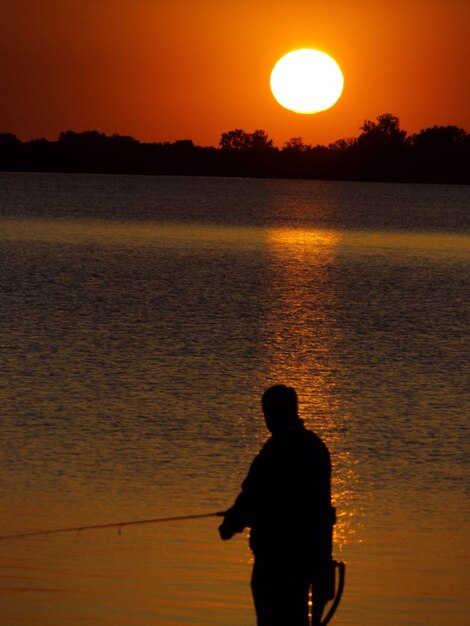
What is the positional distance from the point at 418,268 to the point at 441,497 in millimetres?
41821

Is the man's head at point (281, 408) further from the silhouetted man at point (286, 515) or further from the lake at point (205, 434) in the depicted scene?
the lake at point (205, 434)

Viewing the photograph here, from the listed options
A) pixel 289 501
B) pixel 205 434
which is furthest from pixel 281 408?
pixel 205 434

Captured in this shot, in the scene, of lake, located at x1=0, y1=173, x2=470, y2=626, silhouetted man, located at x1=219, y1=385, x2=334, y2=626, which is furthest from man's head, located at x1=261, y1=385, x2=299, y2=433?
lake, located at x1=0, y1=173, x2=470, y2=626

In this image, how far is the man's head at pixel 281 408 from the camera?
6301mm

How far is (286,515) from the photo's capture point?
6.44 m

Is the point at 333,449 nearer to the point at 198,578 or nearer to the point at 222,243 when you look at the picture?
the point at 198,578

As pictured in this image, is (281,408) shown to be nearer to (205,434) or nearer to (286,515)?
(286,515)

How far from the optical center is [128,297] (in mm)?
37062

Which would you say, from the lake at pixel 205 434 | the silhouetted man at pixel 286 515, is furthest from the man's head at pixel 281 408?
the lake at pixel 205 434

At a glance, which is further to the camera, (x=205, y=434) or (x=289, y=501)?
(x=205, y=434)

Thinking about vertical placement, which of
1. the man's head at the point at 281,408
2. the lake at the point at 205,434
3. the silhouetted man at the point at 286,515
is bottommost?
the lake at the point at 205,434

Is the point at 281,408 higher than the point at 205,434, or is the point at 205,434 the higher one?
the point at 281,408

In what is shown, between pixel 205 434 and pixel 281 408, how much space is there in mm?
9588

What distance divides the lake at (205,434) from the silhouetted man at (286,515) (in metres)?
2.54
